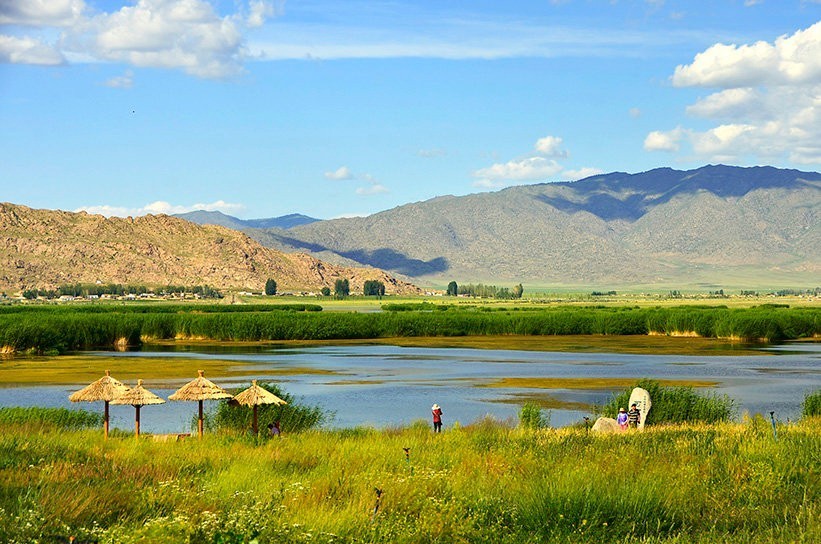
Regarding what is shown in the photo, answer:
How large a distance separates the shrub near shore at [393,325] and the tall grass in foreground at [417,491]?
49.7 metres

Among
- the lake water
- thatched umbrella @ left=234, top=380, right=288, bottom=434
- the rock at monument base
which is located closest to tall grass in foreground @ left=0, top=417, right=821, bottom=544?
thatched umbrella @ left=234, top=380, right=288, bottom=434

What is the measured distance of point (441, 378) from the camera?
4475cm

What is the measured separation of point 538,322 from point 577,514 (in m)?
69.6

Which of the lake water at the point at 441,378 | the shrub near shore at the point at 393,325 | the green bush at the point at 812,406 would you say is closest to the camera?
the green bush at the point at 812,406

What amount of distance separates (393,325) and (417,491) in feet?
216

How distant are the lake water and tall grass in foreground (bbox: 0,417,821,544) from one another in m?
10.8

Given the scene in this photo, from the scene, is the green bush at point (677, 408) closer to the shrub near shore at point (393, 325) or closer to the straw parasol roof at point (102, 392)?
the straw parasol roof at point (102, 392)

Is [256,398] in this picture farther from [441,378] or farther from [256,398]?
[441,378]

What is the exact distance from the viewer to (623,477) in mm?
13891

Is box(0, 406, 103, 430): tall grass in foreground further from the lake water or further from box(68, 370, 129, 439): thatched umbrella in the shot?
the lake water

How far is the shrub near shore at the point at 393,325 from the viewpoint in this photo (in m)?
68.4

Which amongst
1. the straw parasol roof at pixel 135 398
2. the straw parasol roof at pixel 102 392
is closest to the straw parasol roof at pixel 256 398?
the straw parasol roof at pixel 135 398

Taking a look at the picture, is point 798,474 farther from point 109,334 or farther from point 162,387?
point 109,334

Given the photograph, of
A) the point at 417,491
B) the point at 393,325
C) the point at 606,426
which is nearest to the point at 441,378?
the point at 606,426
